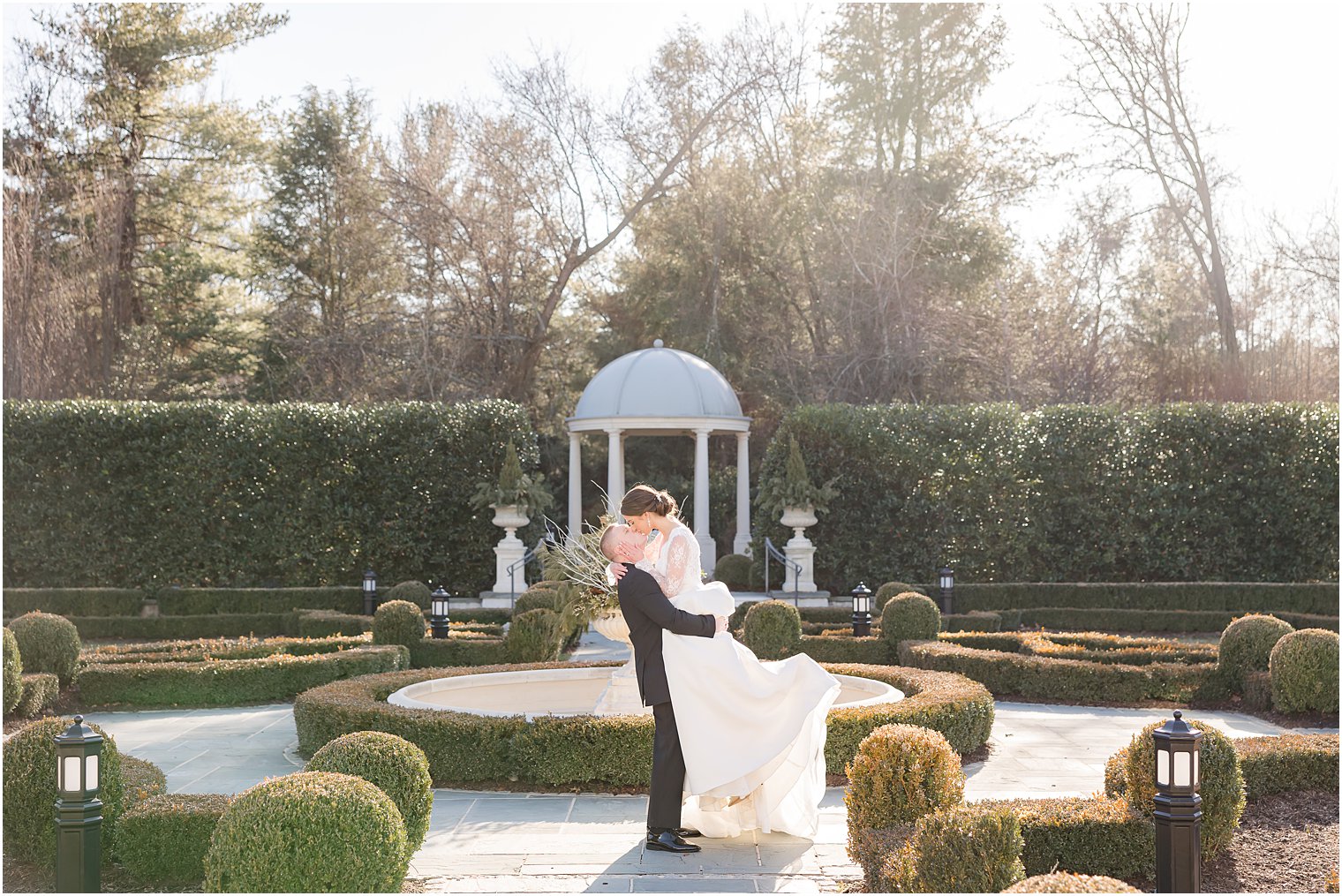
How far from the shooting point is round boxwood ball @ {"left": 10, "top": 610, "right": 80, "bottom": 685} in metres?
12.5

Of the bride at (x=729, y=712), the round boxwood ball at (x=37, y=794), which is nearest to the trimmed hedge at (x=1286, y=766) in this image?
Result: the bride at (x=729, y=712)

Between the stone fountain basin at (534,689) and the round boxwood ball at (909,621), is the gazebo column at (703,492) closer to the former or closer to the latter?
the round boxwood ball at (909,621)

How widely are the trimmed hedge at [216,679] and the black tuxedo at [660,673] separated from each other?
7.62 m

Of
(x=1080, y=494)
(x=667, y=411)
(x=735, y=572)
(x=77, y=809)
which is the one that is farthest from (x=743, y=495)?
(x=77, y=809)

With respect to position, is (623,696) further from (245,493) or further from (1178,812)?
(245,493)

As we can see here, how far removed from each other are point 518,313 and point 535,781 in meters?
25.9

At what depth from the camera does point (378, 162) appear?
32875 mm

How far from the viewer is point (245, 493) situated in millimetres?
21719

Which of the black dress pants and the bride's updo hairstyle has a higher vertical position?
the bride's updo hairstyle

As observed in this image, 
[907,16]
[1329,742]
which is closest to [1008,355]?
[907,16]

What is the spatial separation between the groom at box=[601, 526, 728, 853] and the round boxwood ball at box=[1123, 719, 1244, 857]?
2259 millimetres

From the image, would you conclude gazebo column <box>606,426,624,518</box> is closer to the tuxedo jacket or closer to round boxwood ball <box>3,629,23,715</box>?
round boxwood ball <box>3,629,23,715</box>

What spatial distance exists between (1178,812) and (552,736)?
4320 mm

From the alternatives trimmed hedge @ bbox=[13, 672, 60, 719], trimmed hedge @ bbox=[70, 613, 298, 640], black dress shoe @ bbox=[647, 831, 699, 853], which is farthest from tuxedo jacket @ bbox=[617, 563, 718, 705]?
trimmed hedge @ bbox=[70, 613, 298, 640]
